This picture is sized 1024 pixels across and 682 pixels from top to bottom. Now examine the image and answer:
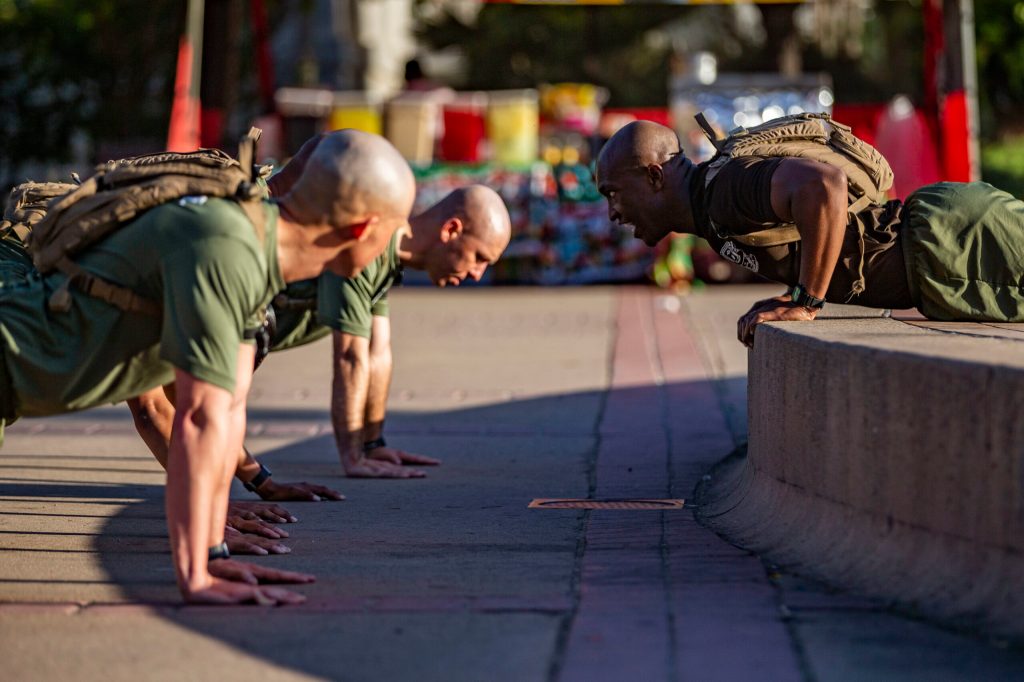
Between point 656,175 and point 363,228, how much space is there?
196 cm

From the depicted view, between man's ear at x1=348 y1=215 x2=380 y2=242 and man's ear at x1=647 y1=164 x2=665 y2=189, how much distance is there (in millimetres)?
1923

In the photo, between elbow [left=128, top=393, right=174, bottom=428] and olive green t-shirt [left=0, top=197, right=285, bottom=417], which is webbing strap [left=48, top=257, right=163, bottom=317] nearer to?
olive green t-shirt [left=0, top=197, right=285, bottom=417]

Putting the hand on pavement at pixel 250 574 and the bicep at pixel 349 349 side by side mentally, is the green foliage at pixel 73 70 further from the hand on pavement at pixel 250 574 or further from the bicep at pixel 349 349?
the hand on pavement at pixel 250 574

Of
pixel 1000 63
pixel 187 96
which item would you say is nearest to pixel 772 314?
pixel 187 96

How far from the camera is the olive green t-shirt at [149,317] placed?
3.98 meters

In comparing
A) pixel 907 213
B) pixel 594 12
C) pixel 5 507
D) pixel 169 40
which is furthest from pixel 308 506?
pixel 594 12

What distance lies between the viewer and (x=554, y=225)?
1653 cm

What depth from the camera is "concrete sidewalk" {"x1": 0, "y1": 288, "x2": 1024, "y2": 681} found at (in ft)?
12.2

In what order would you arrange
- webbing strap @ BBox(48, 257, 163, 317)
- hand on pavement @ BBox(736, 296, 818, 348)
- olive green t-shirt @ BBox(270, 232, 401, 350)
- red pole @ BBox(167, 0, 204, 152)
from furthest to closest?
red pole @ BBox(167, 0, 204, 152) → olive green t-shirt @ BBox(270, 232, 401, 350) → hand on pavement @ BBox(736, 296, 818, 348) → webbing strap @ BBox(48, 257, 163, 317)

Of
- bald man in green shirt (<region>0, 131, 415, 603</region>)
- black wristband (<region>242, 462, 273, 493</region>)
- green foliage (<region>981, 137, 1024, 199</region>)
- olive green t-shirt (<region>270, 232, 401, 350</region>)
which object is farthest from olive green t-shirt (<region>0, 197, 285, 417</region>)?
green foliage (<region>981, 137, 1024, 199</region>)

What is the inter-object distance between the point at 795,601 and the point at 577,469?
8.66 ft

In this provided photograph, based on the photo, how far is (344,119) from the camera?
18125 millimetres

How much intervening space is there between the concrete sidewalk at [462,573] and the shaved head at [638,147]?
4.48 ft

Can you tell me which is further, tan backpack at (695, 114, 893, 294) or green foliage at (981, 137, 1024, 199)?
green foliage at (981, 137, 1024, 199)
